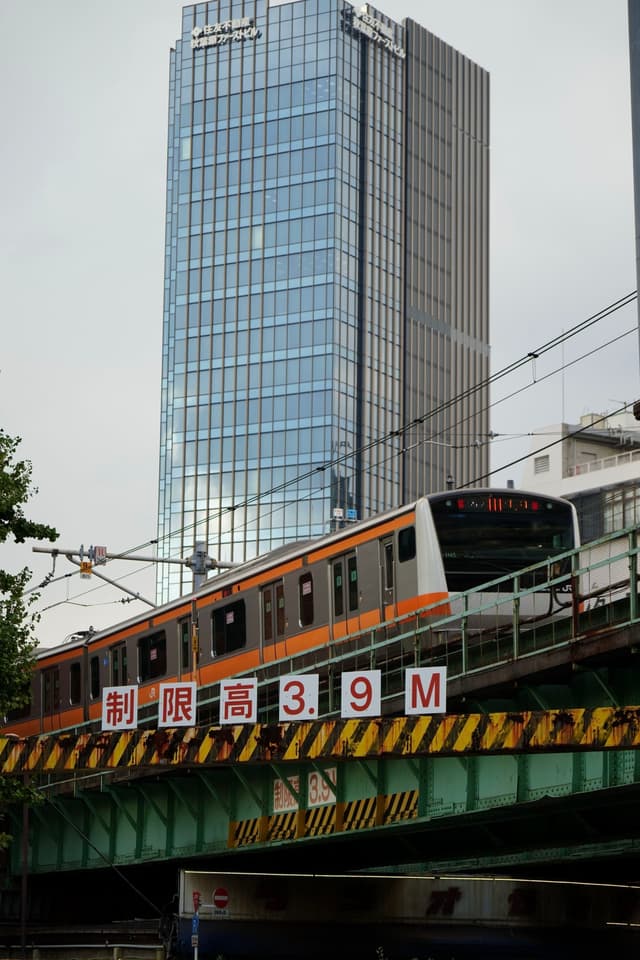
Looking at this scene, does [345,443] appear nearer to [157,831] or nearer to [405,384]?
[405,384]

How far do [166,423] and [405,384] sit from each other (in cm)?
2109

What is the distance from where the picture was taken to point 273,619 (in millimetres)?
34531

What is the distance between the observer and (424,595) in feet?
98.1

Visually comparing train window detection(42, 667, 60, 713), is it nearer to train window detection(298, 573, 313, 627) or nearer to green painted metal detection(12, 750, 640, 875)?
green painted metal detection(12, 750, 640, 875)

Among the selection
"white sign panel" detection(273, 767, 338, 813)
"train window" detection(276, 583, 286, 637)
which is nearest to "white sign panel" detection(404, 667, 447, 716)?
"white sign panel" detection(273, 767, 338, 813)

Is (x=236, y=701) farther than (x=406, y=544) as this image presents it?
No

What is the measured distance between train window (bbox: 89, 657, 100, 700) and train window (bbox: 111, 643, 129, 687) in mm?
705

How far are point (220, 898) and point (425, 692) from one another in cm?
1863

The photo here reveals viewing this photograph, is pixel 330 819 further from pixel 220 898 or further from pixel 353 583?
pixel 220 898

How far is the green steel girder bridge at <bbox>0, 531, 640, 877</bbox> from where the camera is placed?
21.6 meters

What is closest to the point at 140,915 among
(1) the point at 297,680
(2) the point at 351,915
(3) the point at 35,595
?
(2) the point at 351,915

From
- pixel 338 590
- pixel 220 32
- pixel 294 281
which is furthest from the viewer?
pixel 220 32

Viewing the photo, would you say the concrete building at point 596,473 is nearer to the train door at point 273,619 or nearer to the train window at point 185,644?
the train window at point 185,644

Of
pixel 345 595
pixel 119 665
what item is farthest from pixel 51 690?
pixel 345 595
